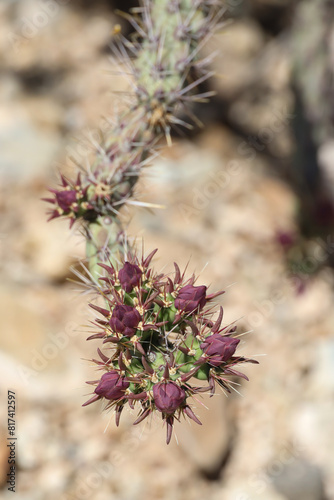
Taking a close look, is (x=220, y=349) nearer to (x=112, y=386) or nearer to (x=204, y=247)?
(x=112, y=386)

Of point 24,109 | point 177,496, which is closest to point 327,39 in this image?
point 24,109

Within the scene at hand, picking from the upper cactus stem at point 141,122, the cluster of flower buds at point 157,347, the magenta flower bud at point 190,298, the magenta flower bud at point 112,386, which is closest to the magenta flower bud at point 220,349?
the cluster of flower buds at point 157,347

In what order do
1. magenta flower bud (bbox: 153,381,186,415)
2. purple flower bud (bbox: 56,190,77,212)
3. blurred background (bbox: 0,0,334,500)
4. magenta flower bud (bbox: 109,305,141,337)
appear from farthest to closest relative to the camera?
blurred background (bbox: 0,0,334,500) < purple flower bud (bbox: 56,190,77,212) < magenta flower bud (bbox: 109,305,141,337) < magenta flower bud (bbox: 153,381,186,415)

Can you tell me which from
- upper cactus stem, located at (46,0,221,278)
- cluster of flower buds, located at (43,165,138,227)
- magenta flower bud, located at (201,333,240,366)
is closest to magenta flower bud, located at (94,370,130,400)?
magenta flower bud, located at (201,333,240,366)

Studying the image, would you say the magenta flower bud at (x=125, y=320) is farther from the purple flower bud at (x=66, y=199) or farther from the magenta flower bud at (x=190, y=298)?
the purple flower bud at (x=66, y=199)

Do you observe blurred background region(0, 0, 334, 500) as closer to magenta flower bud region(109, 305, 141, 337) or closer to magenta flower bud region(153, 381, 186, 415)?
magenta flower bud region(109, 305, 141, 337)

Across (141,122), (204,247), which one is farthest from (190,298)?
(204,247)

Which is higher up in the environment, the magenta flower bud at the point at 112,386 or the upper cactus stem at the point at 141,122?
the upper cactus stem at the point at 141,122

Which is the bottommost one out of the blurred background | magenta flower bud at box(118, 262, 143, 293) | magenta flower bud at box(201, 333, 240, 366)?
the blurred background
